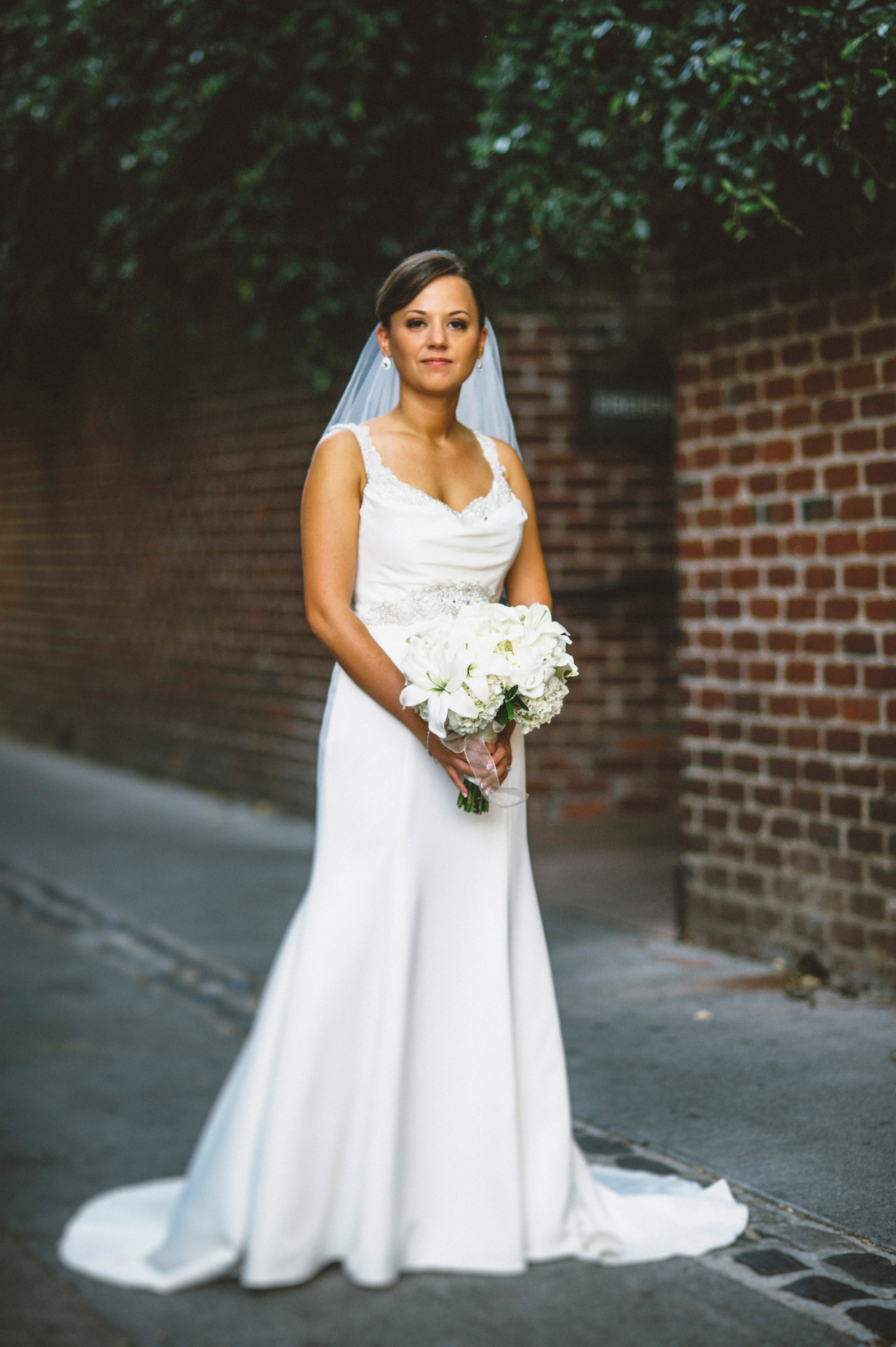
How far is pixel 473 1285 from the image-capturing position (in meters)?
3.23

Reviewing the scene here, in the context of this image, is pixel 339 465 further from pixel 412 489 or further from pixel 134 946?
pixel 134 946

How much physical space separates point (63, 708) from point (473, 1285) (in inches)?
428

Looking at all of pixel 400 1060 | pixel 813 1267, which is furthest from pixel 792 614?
pixel 400 1060

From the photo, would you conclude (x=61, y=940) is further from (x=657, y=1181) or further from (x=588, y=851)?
(x=657, y=1181)

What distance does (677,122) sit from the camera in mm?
5102

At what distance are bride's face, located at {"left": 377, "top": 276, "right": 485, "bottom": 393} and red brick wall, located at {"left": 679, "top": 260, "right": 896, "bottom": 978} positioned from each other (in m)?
2.32

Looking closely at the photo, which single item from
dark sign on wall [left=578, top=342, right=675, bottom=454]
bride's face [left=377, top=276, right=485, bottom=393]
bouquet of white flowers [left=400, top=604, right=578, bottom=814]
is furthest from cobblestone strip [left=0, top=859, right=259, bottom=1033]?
dark sign on wall [left=578, top=342, right=675, bottom=454]

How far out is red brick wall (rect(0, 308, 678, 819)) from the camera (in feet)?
27.2

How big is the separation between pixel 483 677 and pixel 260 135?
5.14 meters

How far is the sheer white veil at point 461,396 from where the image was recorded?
3.75 meters

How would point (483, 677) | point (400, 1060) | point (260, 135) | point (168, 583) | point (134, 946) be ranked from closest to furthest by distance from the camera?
1. point (483, 677)
2. point (400, 1060)
3. point (134, 946)
4. point (260, 135)
5. point (168, 583)

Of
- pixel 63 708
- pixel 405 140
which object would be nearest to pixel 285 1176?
pixel 405 140

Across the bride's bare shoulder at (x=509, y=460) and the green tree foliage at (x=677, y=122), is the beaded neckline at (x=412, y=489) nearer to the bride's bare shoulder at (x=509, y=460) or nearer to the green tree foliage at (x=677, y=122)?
the bride's bare shoulder at (x=509, y=460)

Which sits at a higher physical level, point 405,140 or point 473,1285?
point 405,140
